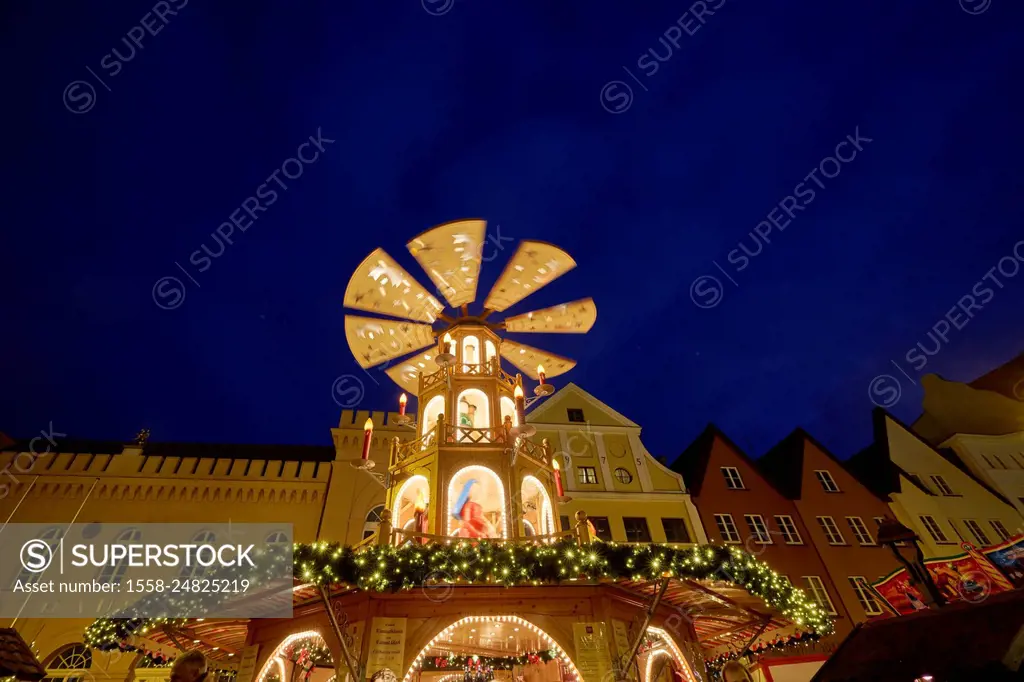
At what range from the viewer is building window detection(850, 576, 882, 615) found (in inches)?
822

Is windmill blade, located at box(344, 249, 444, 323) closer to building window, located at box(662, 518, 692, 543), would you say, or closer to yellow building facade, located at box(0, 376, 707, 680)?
yellow building facade, located at box(0, 376, 707, 680)

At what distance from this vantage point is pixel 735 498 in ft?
78.5

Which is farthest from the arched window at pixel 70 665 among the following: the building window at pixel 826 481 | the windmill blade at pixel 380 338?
the building window at pixel 826 481

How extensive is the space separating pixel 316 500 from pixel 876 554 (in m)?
26.3

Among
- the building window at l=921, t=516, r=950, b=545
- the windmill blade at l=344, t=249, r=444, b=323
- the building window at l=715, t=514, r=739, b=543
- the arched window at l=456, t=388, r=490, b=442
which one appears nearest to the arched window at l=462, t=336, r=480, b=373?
the arched window at l=456, t=388, r=490, b=442

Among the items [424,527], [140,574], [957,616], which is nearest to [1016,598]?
[957,616]

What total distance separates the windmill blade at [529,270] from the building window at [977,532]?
996 inches

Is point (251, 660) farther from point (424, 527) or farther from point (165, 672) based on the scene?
point (165, 672)

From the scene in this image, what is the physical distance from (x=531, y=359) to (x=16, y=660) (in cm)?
1424

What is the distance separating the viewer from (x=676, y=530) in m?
21.5

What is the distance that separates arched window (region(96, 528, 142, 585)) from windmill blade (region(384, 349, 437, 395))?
1354 cm

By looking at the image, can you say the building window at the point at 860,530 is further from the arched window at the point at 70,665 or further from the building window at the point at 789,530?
the arched window at the point at 70,665

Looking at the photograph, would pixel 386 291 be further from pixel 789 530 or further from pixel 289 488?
pixel 789 530

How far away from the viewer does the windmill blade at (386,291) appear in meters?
14.6
